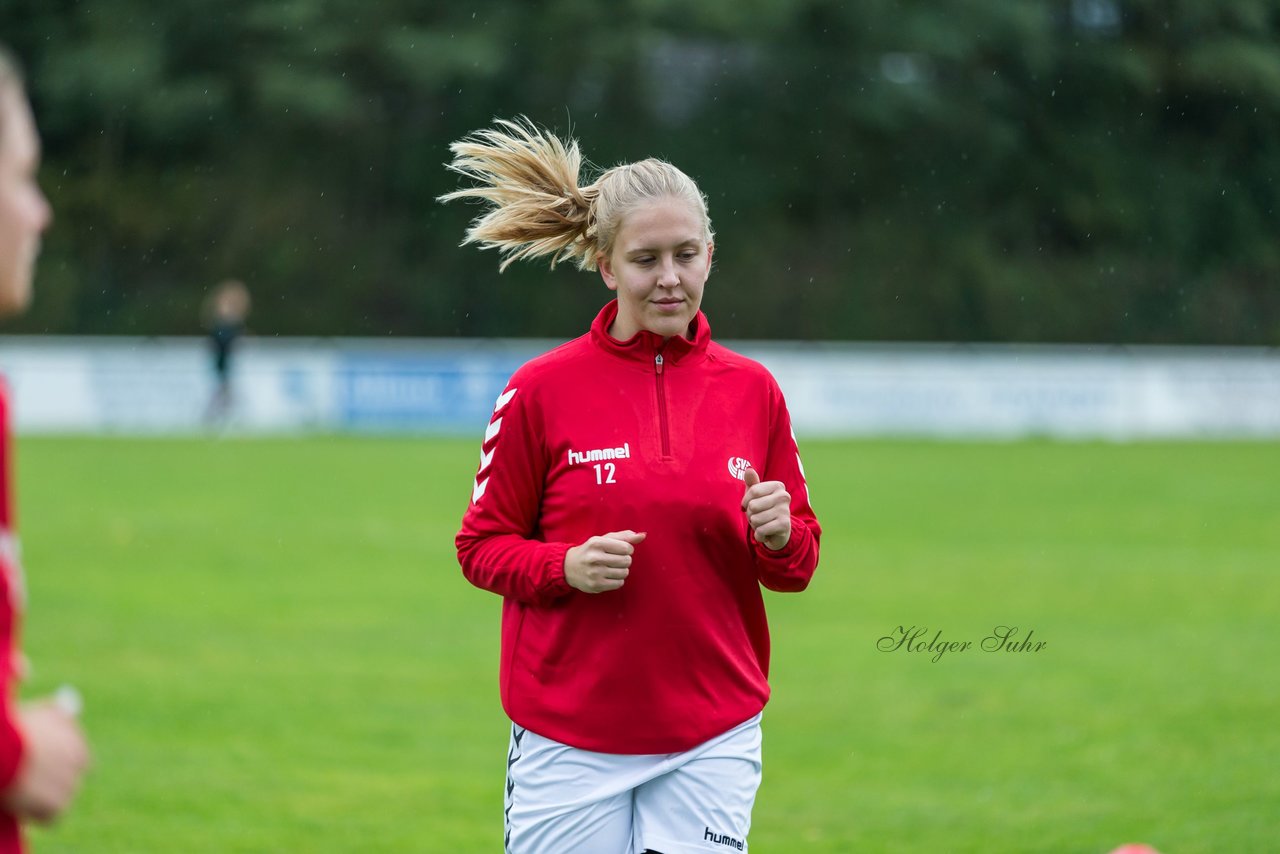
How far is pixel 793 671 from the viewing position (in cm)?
967

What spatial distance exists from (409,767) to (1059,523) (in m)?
9.87

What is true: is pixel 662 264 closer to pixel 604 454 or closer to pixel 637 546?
pixel 604 454

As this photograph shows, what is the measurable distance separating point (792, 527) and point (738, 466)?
195mm

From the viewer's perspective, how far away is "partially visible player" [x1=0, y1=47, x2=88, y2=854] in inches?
86.2

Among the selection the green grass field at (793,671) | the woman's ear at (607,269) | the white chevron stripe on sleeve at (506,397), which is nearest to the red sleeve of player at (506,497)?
the white chevron stripe on sleeve at (506,397)

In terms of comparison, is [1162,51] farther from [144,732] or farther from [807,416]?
[144,732]

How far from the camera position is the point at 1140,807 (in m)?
6.81

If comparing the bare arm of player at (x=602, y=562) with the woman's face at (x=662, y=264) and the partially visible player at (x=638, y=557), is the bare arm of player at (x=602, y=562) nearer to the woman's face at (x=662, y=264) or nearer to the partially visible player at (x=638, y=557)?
the partially visible player at (x=638, y=557)

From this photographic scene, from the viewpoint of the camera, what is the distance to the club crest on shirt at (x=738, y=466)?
3816 mm

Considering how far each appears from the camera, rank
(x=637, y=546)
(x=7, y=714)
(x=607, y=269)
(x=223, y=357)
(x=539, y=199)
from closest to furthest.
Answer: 1. (x=7, y=714)
2. (x=637, y=546)
3. (x=607, y=269)
4. (x=539, y=199)
5. (x=223, y=357)

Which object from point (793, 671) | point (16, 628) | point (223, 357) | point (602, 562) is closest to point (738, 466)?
point (602, 562)

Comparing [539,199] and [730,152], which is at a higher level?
[730,152]

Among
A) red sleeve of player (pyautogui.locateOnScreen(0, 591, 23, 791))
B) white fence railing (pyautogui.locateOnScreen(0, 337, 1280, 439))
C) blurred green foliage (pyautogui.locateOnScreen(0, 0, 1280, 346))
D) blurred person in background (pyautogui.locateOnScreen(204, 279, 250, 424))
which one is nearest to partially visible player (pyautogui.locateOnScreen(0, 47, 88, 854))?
red sleeve of player (pyautogui.locateOnScreen(0, 591, 23, 791))

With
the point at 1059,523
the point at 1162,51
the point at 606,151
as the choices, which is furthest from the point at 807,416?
the point at 1162,51
